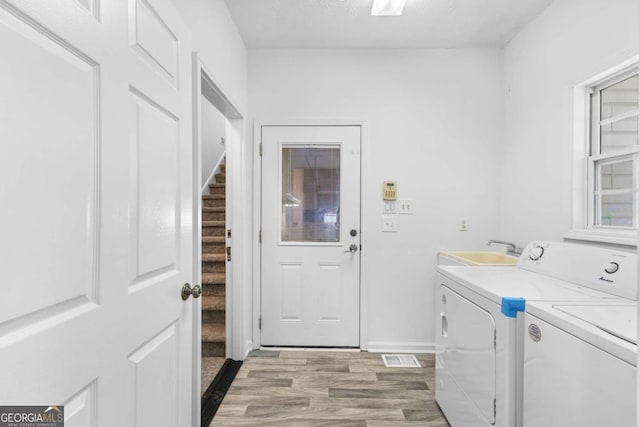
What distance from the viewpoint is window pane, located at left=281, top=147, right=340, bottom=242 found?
9.51 ft

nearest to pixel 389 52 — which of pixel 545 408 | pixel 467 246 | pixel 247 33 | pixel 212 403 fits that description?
pixel 247 33

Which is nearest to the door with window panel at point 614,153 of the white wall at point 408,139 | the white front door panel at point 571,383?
the white wall at point 408,139

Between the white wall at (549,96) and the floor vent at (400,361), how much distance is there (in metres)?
1.25

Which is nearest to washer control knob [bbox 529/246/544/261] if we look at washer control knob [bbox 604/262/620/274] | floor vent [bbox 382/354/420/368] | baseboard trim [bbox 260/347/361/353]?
washer control knob [bbox 604/262/620/274]

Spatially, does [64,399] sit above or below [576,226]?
below

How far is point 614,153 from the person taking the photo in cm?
192

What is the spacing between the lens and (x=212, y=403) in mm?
2076

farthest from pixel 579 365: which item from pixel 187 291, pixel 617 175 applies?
pixel 617 175

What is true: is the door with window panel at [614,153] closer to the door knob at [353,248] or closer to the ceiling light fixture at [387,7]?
the ceiling light fixture at [387,7]

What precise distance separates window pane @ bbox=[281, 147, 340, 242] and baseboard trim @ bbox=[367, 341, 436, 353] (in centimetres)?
96

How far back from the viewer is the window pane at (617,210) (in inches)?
72.9

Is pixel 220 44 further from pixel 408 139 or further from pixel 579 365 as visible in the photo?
pixel 579 365

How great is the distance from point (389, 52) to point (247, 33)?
1.18 meters

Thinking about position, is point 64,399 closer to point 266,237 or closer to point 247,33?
point 266,237
